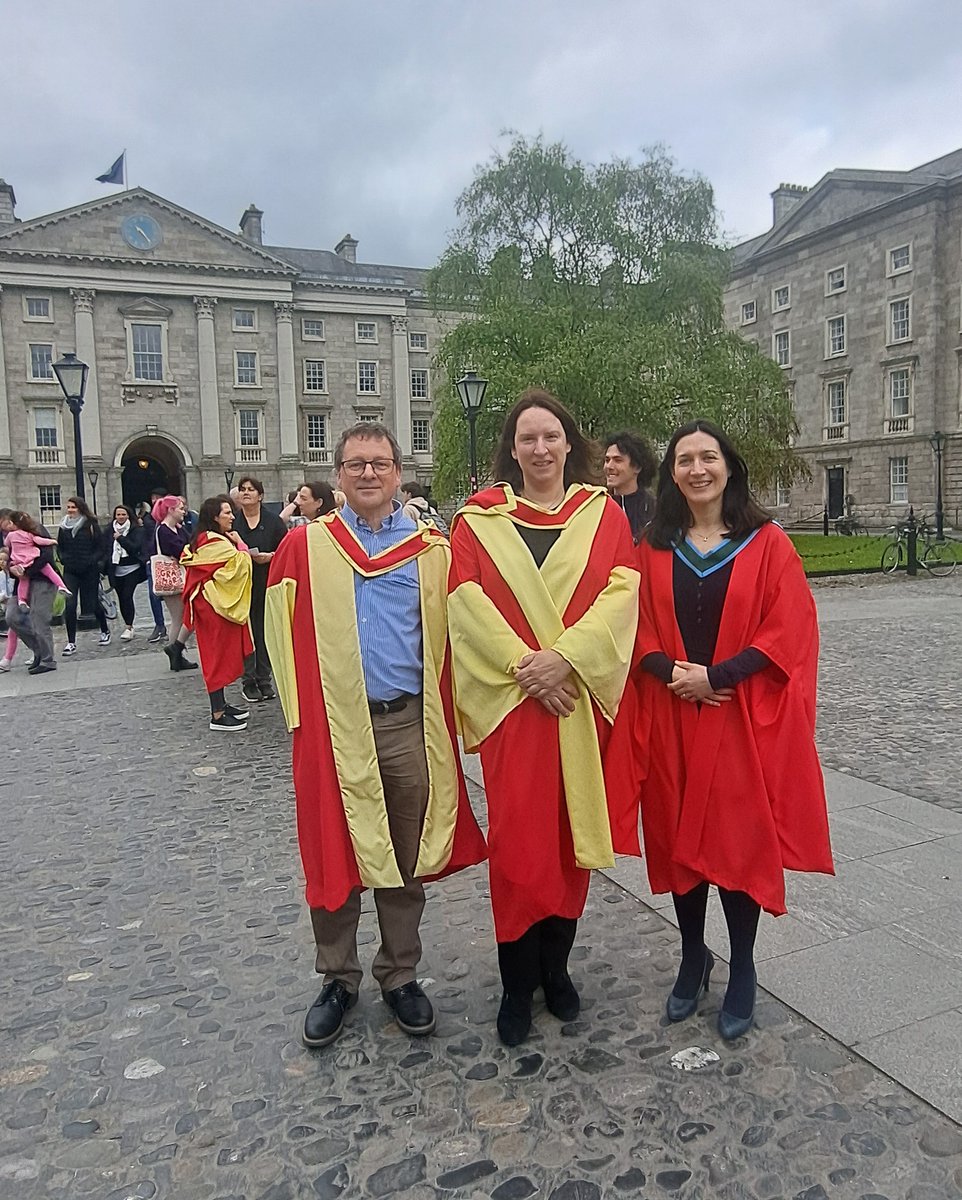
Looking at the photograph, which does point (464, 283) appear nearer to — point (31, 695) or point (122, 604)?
point (122, 604)

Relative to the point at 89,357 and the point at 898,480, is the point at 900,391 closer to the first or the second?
the point at 898,480

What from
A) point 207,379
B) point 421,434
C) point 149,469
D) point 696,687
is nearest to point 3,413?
point 149,469

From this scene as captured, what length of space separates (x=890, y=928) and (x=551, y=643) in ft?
6.57

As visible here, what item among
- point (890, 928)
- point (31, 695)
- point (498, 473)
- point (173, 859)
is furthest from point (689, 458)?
point (31, 695)

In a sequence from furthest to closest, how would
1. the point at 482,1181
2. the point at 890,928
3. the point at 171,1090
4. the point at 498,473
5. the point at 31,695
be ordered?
the point at 31,695, the point at 890,928, the point at 498,473, the point at 171,1090, the point at 482,1181

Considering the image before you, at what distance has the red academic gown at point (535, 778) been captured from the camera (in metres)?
2.85

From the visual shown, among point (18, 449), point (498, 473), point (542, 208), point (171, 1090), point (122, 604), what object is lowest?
point (171, 1090)

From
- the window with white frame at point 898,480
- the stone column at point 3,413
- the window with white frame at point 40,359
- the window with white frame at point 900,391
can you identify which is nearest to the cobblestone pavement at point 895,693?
the window with white frame at point 898,480

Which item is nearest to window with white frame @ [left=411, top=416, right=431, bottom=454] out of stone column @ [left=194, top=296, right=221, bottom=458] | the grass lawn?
stone column @ [left=194, top=296, right=221, bottom=458]

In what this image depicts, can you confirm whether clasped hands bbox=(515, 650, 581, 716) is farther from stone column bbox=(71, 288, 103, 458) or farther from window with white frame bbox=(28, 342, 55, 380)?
window with white frame bbox=(28, 342, 55, 380)

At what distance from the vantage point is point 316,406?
55156mm

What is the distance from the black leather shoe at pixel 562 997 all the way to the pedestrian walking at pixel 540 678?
0.13 m

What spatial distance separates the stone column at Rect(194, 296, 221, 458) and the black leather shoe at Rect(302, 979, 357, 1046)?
51.1 metres

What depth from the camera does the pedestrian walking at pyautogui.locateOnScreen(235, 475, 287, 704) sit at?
844cm
